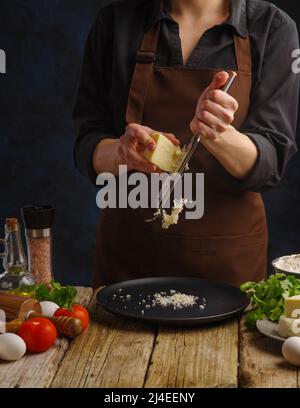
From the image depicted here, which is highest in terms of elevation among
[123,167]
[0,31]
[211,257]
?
[0,31]

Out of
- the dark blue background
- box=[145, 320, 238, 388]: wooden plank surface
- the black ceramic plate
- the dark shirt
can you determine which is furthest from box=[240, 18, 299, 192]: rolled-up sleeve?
the dark blue background

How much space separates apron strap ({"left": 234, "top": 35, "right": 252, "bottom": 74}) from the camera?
2578 mm

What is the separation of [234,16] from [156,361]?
1.23 m

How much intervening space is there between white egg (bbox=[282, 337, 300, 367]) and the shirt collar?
112 cm

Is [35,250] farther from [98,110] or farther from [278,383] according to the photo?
[278,383]

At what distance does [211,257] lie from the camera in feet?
8.56

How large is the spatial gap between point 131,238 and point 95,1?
69.0 inches

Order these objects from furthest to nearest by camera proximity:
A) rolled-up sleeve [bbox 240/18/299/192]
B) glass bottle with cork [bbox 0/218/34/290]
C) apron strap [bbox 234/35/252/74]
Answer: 1. apron strap [bbox 234/35/252/74]
2. rolled-up sleeve [bbox 240/18/299/192]
3. glass bottle with cork [bbox 0/218/34/290]

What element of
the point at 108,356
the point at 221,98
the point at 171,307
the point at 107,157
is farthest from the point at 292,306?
the point at 107,157

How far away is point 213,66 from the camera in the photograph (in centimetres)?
259

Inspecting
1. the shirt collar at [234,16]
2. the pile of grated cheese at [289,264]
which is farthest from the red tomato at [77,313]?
the shirt collar at [234,16]

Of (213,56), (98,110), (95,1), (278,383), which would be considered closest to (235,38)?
(213,56)

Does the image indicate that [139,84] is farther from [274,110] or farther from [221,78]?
[221,78]

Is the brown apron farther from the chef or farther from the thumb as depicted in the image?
the thumb
